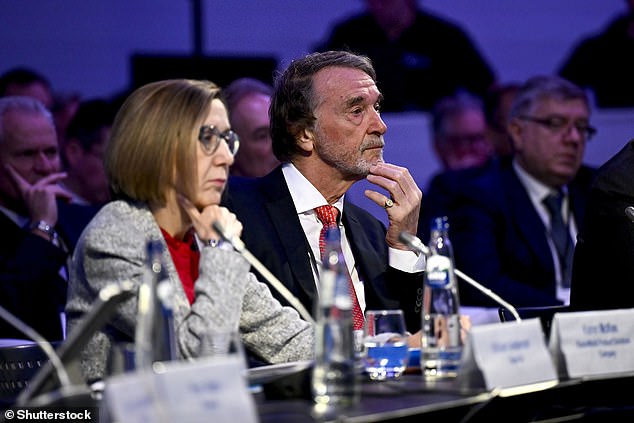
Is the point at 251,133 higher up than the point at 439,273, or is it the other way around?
the point at 251,133

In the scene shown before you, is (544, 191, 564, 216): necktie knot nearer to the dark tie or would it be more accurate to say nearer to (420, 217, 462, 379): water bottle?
the dark tie

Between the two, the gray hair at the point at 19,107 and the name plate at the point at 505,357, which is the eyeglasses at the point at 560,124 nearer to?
the gray hair at the point at 19,107

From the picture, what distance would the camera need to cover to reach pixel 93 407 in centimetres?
203

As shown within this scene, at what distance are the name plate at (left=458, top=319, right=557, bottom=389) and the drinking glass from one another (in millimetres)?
260

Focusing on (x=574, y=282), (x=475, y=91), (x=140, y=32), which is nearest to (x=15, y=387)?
(x=574, y=282)

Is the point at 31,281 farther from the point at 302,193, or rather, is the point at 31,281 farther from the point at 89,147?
the point at 89,147

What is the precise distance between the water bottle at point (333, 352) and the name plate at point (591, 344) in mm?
473

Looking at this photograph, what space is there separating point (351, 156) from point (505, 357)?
148 cm

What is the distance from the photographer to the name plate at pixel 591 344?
2240 millimetres

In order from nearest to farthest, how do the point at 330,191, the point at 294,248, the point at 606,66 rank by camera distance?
1. the point at 294,248
2. the point at 330,191
3. the point at 606,66

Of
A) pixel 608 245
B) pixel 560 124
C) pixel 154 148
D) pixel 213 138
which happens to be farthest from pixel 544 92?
pixel 154 148

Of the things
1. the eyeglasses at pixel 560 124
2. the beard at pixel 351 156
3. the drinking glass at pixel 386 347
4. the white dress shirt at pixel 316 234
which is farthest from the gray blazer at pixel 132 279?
the eyeglasses at pixel 560 124

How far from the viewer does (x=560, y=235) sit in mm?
4945

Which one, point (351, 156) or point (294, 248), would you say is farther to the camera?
point (351, 156)
